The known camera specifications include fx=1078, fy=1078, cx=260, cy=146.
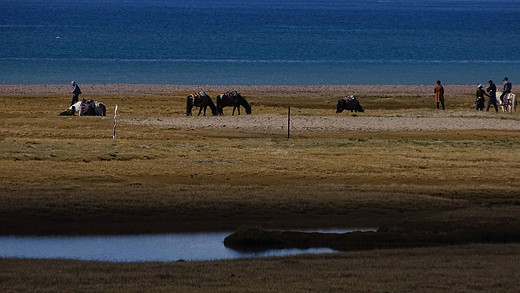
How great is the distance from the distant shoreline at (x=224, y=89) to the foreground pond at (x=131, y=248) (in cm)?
4950

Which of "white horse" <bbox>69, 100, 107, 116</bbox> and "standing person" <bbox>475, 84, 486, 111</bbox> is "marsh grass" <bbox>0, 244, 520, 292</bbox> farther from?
"standing person" <bbox>475, 84, 486, 111</bbox>

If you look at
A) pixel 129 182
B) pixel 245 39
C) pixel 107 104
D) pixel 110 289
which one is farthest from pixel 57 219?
pixel 245 39

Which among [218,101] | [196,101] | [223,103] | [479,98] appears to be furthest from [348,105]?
[196,101]

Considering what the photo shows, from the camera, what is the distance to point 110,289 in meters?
15.8

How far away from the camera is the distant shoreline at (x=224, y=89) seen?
75.2 meters

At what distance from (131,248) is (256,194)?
6.13 metres

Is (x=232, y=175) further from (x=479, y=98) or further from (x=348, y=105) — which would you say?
(x=479, y=98)

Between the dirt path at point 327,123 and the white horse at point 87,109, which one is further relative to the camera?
the white horse at point 87,109

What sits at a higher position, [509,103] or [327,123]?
[509,103]

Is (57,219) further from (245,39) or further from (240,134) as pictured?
(245,39)

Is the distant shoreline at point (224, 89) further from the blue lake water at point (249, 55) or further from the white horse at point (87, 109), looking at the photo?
the white horse at point (87, 109)

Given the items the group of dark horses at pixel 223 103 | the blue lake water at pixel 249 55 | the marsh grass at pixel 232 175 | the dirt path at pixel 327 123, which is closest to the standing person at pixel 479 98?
the dirt path at pixel 327 123

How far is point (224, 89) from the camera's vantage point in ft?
272

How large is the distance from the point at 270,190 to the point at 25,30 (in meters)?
149
